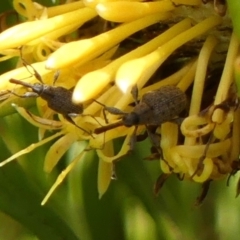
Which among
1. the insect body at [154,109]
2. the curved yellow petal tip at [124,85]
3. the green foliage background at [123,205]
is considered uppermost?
the curved yellow petal tip at [124,85]

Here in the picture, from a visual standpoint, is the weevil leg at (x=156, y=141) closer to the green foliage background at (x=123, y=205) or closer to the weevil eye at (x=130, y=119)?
the weevil eye at (x=130, y=119)

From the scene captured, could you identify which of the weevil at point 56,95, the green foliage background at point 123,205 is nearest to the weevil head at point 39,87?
the weevil at point 56,95

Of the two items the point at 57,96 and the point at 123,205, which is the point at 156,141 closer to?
the point at 57,96

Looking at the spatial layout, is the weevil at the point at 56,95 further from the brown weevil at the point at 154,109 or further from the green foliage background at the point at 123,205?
the green foliage background at the point at 123,205

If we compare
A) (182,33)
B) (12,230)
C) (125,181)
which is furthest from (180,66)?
(12,230)

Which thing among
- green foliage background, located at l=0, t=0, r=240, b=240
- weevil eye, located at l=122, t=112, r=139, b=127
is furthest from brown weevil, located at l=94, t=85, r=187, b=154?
green foliage background, located at l=0, t=0, r=240, b=240

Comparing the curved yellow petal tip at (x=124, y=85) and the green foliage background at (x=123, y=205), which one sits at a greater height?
the curved yellow petal tip at (x=124, y=85)

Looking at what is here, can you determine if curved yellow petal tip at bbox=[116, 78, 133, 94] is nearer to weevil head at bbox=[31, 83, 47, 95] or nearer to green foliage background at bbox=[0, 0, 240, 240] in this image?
weevil head at bbox=[31, 83, 47, 95]

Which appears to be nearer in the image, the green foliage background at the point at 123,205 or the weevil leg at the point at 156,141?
the weevil leg at the point at 156,141
